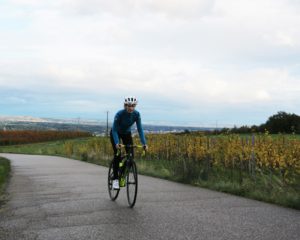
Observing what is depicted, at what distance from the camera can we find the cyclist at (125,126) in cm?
981

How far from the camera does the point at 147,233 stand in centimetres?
722

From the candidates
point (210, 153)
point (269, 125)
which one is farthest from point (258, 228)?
point (269, 125)

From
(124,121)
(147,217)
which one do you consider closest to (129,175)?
(124,121)

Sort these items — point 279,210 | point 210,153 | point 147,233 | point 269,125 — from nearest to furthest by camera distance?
point 147,233 < point 279,210 < point 210,153 < point 269,125

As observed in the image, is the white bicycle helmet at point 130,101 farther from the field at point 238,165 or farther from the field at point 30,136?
the field at point 30,136

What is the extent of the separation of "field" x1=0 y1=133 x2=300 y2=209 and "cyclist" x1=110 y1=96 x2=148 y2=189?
2.94 meters

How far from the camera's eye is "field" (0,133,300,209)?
11.7 meters

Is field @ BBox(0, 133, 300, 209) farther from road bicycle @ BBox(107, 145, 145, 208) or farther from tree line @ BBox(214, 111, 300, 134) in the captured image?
tree line @ BBox(214, 111, 300, 134)

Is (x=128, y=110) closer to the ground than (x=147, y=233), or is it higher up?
higher up

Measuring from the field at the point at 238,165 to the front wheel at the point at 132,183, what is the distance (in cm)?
277

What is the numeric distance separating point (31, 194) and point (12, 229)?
185 inches

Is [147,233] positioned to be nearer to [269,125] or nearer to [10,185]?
[10,185]

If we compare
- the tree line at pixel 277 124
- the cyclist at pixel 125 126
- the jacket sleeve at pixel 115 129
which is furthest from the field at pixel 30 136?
the jacket sleeve at pixel 115 129

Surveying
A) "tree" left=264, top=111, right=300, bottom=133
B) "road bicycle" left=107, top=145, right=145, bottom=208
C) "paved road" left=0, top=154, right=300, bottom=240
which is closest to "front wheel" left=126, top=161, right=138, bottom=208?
"road bicycle" left=107, top=145, right=145, bottom=208
